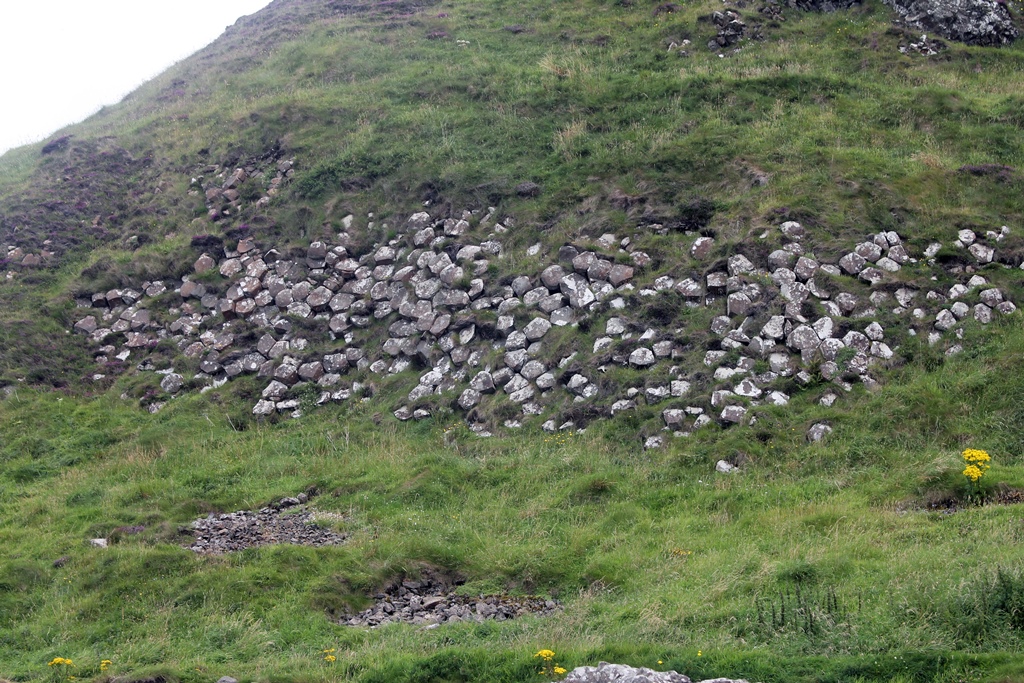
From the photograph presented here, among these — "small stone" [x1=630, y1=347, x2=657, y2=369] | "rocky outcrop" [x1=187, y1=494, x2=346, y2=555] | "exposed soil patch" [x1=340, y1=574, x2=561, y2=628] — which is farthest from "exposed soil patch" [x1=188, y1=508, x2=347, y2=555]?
"small stone" [x1=630, y1=347, x2=657, y2=369]

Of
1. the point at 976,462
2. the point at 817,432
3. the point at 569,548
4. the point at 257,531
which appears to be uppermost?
the point at 257,531

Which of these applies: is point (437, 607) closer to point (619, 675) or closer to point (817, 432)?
point (619, 675)

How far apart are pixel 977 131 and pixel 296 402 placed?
1780 centimetres

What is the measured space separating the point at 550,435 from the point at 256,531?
18.8ft

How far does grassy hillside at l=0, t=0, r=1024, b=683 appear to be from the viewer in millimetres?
10148

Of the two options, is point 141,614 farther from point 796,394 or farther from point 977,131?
point 977,131

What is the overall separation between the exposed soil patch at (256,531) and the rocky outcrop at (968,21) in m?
24.2

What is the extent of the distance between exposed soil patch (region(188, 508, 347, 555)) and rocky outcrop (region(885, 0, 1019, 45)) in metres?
24.2

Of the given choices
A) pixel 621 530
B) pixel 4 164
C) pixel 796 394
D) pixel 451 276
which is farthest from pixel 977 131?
pixel 4 164

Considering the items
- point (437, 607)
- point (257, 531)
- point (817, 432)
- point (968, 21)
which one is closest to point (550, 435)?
point (817, 432)

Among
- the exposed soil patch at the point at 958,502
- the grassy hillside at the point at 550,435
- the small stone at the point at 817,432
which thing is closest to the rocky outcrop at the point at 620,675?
the grassy hillside at the point at 550,435

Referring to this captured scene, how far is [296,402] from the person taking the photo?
65.9ft

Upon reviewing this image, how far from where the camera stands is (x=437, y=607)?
12.0m

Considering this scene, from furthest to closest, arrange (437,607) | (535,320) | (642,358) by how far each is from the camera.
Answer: (535,320) → (642,358) → (437,607)
